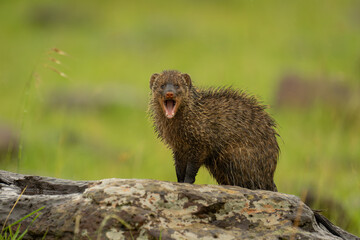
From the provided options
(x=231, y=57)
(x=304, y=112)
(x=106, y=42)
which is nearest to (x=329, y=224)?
(x=304, y=112)

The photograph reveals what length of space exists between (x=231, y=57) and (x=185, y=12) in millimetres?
8373

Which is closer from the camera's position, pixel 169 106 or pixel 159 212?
pixel 159 212

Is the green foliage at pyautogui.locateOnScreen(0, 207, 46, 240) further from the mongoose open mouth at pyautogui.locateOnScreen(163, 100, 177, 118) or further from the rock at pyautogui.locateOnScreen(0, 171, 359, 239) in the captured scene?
the mongoose open mouth at pyautogui.locateOnScreen(163, 100, 177, 118)

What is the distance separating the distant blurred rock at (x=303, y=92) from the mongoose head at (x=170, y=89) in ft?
40.3

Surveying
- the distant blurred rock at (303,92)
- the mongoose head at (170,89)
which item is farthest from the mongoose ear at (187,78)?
the distant blurred rock at (303,92)

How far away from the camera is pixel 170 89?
590 centimetres

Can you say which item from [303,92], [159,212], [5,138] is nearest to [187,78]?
[159,212]

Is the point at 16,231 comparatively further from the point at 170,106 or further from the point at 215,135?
the point at 215,135

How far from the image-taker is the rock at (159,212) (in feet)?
15.5

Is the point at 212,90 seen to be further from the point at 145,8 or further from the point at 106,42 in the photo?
the point at 145,8

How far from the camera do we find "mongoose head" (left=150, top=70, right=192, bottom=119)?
19.5 ft

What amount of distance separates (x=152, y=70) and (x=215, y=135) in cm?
1632

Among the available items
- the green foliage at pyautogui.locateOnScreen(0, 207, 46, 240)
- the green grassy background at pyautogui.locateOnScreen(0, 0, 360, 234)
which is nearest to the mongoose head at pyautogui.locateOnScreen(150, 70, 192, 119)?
the green grassy background at pyautogui.locateOnScreen(0, 0, 360, 234)

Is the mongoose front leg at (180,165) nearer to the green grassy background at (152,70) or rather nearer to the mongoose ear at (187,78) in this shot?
the mongoose ear at (187,78)
